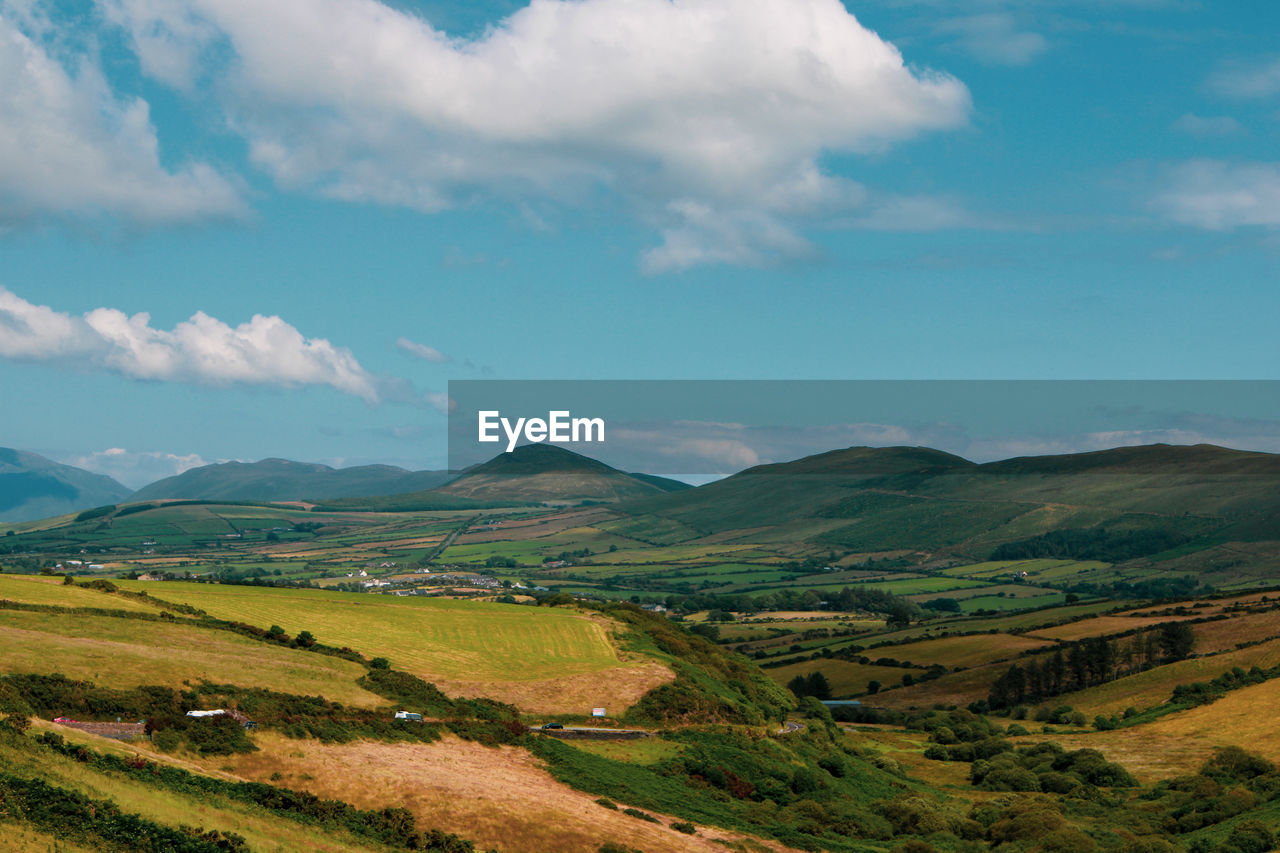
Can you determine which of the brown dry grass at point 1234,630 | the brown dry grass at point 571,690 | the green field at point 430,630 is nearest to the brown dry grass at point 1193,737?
the brown dry grass at point 1234,630

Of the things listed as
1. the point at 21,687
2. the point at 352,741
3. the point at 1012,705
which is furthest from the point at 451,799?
the point at 1012,705

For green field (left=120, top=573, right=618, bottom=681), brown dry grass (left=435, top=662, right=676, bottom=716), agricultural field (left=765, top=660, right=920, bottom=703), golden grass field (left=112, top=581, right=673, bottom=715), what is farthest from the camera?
agricultural field (left=765, top=660, right=920, bottom=703)

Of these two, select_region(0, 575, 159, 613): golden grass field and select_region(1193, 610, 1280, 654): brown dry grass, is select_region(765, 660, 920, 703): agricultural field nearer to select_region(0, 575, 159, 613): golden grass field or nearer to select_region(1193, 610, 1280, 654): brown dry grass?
select_region(1193, 610, 1280, 654): brown dry grass

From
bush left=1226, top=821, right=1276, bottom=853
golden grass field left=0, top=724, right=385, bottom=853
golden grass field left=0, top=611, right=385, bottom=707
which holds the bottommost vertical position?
bush left=1226, top=821, right=1276, bottom=853

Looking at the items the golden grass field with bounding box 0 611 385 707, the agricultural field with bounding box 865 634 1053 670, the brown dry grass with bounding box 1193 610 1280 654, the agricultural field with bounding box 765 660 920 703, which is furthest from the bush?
the agricultural field with bounding box 865 634 1053 670

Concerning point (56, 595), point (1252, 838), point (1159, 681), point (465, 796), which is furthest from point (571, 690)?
point (1159, 681)

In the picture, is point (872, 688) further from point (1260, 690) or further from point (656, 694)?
point (656, 694)

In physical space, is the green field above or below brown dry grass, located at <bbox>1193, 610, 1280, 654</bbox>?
above
